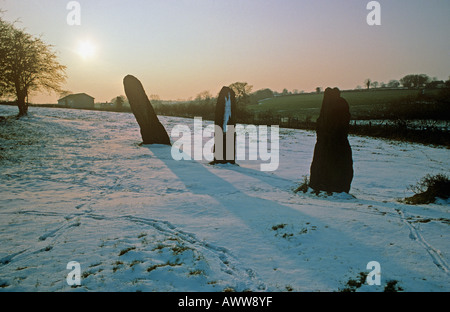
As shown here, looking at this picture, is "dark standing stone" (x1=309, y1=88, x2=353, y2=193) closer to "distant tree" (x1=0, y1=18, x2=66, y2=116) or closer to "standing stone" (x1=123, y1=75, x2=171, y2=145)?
"standing stone" (x1=123, y1=75, x2=171, y2=145)

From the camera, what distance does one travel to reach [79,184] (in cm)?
831

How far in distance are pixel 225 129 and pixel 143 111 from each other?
6.22 metres

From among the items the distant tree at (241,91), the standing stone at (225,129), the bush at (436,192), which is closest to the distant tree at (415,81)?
the distant tree at (241,91)

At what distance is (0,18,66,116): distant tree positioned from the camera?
71.5ft

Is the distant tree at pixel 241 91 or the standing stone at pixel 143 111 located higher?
the distant tree at pixel 241 91

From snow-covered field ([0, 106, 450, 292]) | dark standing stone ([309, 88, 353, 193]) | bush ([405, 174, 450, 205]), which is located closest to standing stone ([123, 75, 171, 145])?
snow-covered field ([0, 106, 450, 292])

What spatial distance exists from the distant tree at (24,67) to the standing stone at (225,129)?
764 inches

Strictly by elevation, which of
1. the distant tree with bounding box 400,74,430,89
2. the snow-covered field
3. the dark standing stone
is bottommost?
the snow-covered field

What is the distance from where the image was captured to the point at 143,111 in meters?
15.3

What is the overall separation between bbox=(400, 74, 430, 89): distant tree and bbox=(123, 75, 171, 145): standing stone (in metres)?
82.3

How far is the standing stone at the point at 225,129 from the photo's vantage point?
12.0 m

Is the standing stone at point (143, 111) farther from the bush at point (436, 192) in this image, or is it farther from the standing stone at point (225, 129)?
the bush at point (436, 192)

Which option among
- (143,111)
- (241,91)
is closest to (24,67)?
(143,111)
